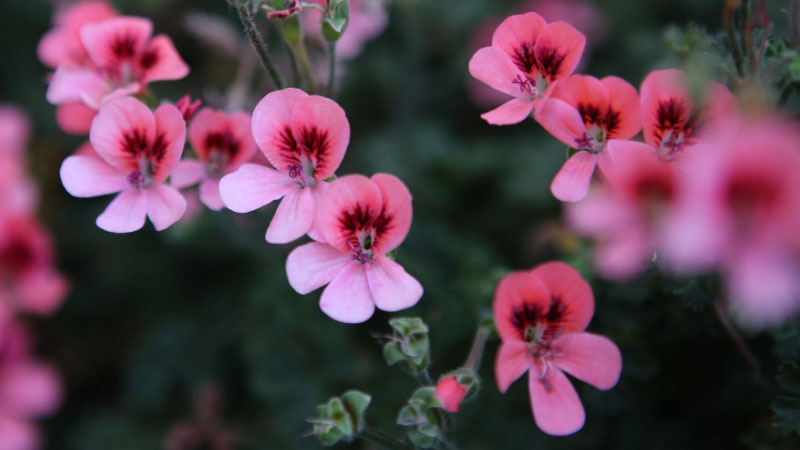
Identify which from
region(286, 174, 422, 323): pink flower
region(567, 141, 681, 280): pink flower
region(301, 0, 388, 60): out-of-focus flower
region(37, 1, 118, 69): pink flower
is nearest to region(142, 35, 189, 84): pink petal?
region(37, 1, 118, 69): pink flower

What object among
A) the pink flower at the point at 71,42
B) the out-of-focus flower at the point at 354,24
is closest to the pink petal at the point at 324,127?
Answer: the pink flower at the point at 71,42

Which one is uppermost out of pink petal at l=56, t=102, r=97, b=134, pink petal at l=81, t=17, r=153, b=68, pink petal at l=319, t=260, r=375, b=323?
pink petal at l=81, t=17, r=153, b=68

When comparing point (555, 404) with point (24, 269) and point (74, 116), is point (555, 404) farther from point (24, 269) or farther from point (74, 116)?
point (24, 269)

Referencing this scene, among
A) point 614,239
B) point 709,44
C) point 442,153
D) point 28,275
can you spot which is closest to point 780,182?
point 614,239

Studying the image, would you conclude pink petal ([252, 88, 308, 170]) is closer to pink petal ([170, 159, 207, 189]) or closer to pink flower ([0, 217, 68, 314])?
pink petal ([170, 159, 207, 189])

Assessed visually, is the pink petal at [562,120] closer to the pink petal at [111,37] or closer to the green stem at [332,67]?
the green stem at [332,67]

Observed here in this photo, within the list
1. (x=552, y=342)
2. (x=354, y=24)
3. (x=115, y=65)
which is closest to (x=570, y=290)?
(x=552, y=342)

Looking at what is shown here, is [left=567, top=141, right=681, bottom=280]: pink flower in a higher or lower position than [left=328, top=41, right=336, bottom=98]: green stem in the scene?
lower
